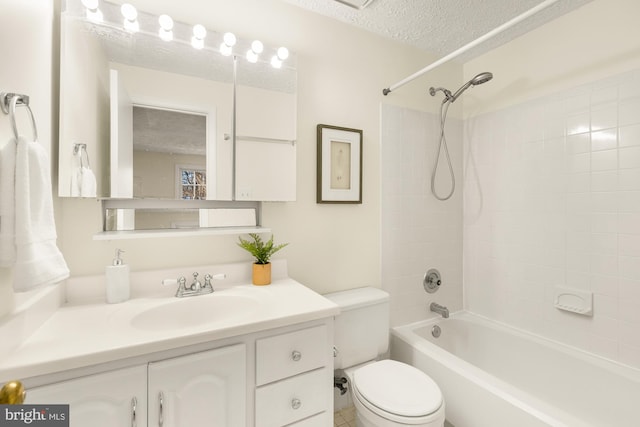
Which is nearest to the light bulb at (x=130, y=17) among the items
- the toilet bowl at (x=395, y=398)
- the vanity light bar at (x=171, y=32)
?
the vanity light bar at (x=171, y=32)

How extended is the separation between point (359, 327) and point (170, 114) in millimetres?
1401

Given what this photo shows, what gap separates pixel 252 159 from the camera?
149 cm

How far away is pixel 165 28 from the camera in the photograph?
129 centimetres

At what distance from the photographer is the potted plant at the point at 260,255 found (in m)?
1.41

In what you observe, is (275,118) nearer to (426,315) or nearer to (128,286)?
(128,286)

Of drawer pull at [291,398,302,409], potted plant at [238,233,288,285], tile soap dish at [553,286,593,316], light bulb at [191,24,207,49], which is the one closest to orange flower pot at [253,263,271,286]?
potted plant at [238,233,288,285]

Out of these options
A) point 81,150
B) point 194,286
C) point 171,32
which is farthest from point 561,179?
point 81,150

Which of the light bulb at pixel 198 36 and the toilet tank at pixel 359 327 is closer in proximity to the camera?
the light bulb at pixel 198 36

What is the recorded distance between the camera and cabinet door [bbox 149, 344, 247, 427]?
33.9 inches

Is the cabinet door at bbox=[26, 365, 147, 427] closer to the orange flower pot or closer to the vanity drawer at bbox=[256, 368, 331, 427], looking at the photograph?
the vanity drawer at bbox=[256, 368, 331, 427]

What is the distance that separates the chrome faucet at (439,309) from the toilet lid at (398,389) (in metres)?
0.69

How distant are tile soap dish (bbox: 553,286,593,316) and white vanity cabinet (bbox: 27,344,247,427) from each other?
71.3 inches

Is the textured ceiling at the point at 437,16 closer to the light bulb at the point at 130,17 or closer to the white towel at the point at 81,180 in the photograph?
the light bulb at the point at 130,17

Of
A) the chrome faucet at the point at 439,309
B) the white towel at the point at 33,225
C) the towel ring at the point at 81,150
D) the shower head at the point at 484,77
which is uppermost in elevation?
the shower head at the point at 484,77
